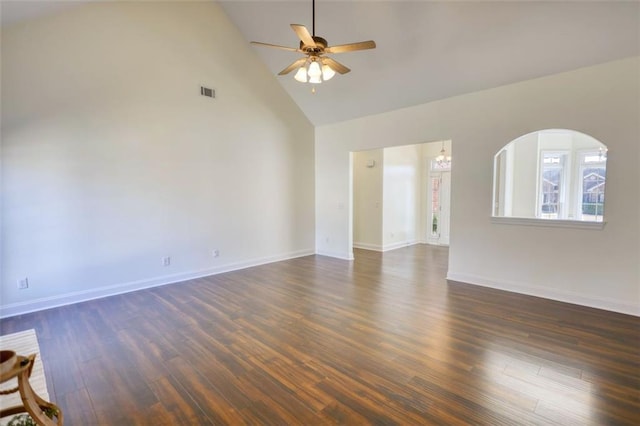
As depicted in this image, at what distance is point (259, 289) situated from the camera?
4.54m

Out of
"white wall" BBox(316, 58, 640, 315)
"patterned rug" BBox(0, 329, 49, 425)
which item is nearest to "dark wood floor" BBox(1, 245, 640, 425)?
"patterned rug" BBox(0, 329, 49, 425)

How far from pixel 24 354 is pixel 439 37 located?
18.4 feet

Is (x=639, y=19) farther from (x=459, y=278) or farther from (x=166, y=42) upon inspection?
(x=166, y=42)

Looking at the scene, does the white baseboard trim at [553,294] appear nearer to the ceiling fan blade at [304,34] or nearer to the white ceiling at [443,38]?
the white ceiling at [443,38]

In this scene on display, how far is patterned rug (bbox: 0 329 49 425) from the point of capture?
214 cm

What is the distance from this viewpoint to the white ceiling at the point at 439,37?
320 centimetres

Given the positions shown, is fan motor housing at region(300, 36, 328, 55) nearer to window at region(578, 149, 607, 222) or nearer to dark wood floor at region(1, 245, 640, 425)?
dark wood floor at region(1, 245, 640, 425)

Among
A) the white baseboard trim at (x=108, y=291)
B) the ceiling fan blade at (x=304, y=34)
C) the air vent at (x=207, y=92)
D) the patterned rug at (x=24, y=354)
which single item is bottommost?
the patterned rug at (x=24, y=354)

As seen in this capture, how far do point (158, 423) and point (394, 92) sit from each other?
16.6 feet

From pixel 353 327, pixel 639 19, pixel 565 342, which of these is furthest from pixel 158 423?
pixel 639 19

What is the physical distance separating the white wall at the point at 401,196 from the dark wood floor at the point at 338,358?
3316mm

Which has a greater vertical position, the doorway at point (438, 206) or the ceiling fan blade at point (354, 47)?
the ceiling fan blade at point (354, 47)

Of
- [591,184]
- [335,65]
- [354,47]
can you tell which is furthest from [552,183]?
[354,47]

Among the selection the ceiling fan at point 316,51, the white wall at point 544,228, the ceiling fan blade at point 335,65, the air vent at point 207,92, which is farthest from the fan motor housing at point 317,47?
the air vent at point 207,92
